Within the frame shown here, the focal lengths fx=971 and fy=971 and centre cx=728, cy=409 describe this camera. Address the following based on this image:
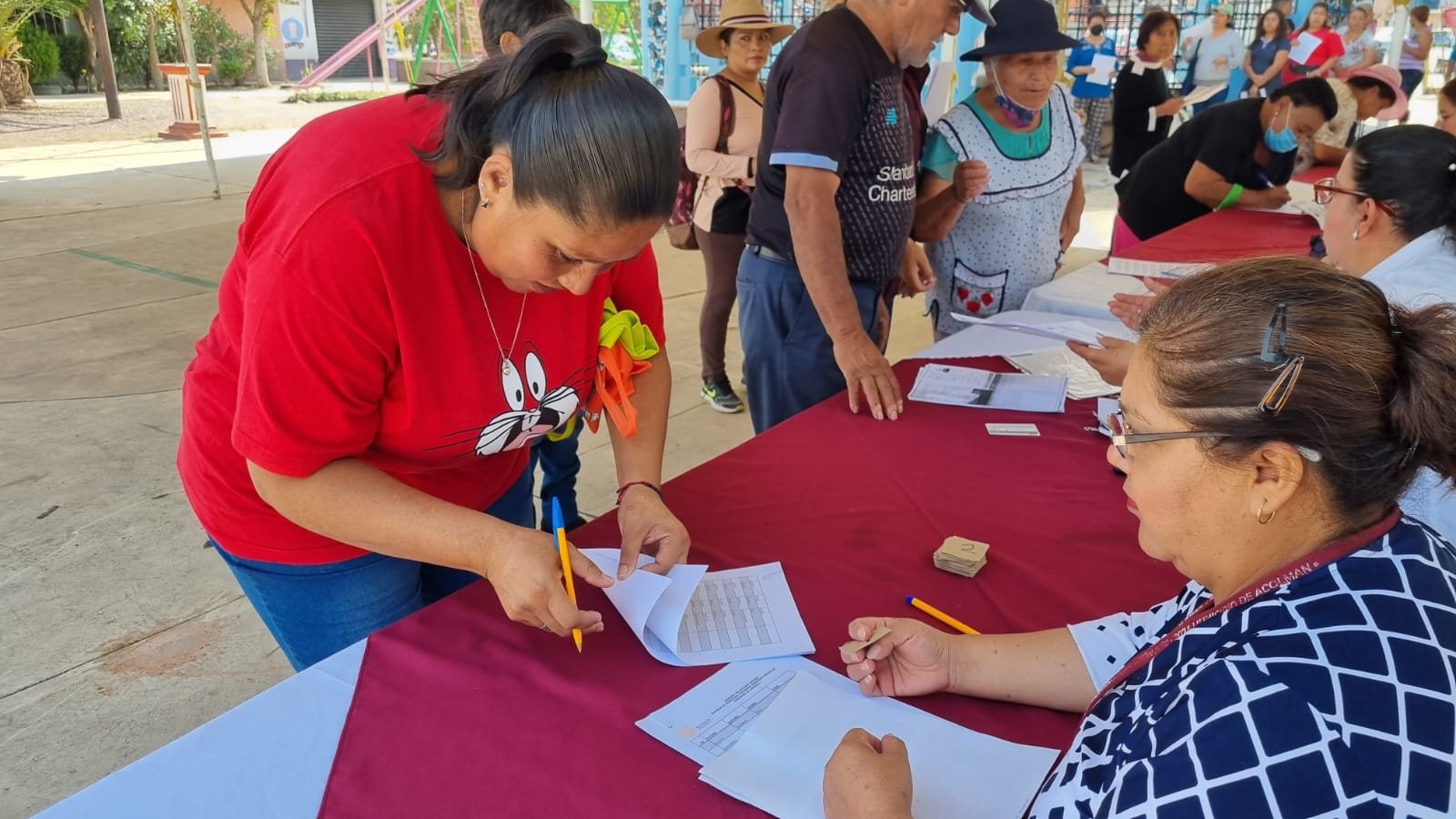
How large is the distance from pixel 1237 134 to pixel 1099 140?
6.87 metres

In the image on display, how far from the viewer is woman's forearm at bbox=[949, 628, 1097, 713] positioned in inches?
43.3

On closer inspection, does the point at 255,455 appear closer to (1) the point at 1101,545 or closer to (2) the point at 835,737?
(2) the point at 835,737

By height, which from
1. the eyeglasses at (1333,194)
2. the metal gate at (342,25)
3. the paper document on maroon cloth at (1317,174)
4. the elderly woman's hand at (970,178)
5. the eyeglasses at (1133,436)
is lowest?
the paper document on maroon cloth at (1317,174)

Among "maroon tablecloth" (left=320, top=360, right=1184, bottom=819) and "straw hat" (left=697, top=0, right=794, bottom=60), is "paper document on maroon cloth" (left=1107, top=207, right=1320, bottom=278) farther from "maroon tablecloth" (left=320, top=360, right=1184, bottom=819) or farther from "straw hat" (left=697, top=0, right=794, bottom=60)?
"straw hat" (left=697, top=0, right=794, bottom=60)

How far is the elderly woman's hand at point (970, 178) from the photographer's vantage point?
234cm

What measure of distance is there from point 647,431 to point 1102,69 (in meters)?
8.08

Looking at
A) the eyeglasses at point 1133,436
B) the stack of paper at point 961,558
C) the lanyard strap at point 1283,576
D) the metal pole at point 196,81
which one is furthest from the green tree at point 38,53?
the lanyard strap at point 1283,576

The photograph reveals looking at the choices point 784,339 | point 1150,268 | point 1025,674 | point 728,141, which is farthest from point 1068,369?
point 728,141

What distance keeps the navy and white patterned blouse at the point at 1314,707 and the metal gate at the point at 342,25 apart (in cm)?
2219

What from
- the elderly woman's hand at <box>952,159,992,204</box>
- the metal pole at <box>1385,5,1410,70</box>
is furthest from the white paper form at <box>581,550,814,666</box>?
the metal pole at <box>1385,5,1410,70</box>

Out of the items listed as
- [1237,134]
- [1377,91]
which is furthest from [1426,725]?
[1377,91]

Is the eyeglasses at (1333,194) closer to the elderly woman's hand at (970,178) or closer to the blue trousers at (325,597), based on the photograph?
the elderly woman's hand at (970,178)

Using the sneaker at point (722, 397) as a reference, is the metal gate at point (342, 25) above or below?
above

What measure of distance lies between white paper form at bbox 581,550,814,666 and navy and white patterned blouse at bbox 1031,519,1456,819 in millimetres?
459
